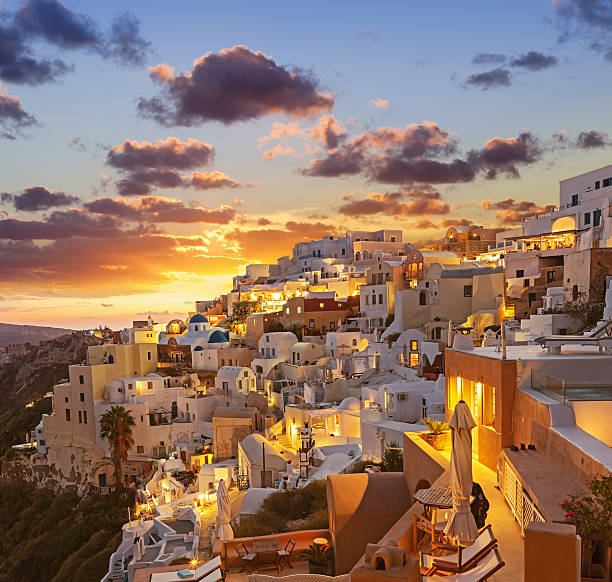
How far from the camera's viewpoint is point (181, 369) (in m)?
46.4

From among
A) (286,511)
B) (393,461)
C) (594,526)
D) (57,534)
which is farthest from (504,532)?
(57,534)

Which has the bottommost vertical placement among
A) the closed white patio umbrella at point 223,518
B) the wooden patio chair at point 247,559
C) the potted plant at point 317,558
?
the closed white patio umbrella at point 223,518

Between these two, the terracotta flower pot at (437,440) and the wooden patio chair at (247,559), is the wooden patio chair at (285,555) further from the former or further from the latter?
the terracotta flower pot at (437,440)

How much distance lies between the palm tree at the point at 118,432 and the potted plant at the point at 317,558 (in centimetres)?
2980

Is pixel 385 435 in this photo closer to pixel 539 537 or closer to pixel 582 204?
pixel 539 537

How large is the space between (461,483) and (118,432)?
33651 millimetres

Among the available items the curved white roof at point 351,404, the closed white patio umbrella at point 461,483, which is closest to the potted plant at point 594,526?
the closed white patio umbrella at point 461,483

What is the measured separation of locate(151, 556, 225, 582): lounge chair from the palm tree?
28.8 meters

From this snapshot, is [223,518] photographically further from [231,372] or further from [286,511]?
[231,372]

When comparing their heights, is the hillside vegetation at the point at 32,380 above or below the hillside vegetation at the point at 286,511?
below

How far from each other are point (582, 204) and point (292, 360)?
24.7m

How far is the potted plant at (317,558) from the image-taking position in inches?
339

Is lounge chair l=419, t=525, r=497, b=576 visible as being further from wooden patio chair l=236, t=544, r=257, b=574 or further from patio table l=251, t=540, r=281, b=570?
wooden patio chair l=236, t=544, r=257, b=574

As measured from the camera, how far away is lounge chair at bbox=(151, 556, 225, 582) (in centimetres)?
809
